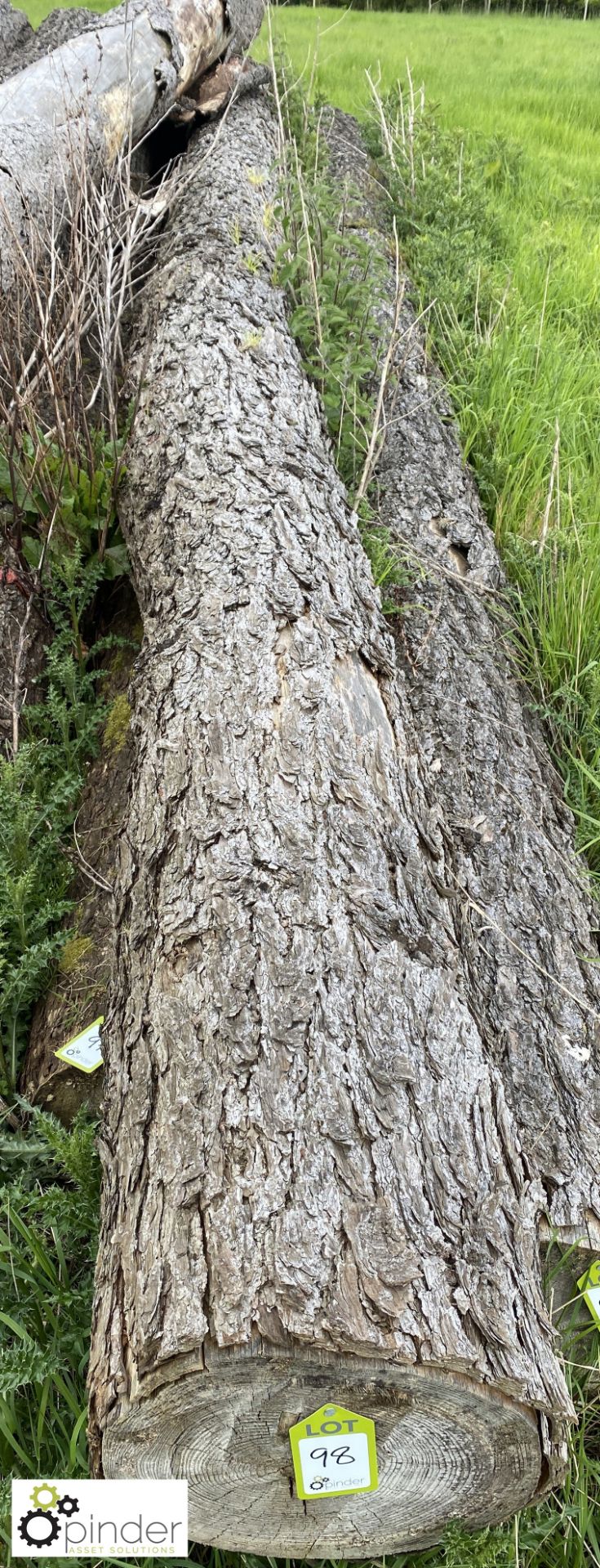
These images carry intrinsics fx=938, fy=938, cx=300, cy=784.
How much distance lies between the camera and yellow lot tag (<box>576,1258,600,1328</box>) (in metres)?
1.52

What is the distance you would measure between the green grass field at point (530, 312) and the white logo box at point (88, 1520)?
4.97ft

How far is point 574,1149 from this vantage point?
1.63m

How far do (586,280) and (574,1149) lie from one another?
3.68 metres

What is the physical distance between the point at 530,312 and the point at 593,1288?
344cm

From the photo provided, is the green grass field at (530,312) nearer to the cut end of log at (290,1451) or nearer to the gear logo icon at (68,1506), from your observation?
the cut end of log at (290,1451)

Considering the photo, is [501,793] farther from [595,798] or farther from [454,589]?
[454,589]

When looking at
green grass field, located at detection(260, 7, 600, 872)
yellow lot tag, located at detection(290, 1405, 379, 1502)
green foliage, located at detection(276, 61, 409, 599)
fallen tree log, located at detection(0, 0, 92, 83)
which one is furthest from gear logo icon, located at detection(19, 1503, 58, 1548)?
fallen tree log, located at detection(0, 0, 92, 83)

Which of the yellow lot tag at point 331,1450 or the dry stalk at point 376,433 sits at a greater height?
the dry stalk at point 376,433

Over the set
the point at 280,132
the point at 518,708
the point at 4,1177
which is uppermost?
the point at 280,132

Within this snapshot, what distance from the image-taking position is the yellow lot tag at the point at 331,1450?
1195mm

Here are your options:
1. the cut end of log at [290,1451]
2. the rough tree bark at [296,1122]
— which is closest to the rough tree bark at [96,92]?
the rough tree bark at [296,1122]

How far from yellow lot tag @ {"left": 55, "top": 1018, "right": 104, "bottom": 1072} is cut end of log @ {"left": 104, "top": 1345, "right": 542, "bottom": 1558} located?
2.33ft

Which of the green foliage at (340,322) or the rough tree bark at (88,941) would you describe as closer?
the rough tree bark at (88,941)

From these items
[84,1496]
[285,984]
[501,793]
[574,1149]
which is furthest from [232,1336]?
[501,793]
